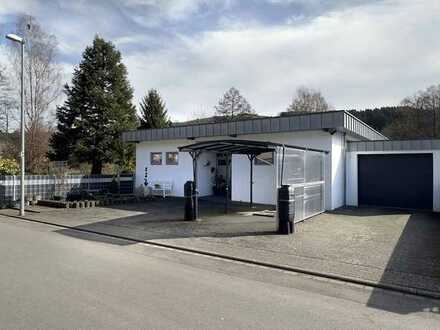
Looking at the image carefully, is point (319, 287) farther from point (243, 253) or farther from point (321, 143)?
point (321, 143)

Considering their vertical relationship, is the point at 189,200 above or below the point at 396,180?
below

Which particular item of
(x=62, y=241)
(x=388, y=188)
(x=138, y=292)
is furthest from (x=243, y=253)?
(x=388, y=188)

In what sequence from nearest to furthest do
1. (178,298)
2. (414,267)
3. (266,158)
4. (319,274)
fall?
(178,298)
(319,274)
(414,267)
(266,158)

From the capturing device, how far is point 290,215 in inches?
379

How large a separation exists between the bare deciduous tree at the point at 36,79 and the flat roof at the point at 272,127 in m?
9.89

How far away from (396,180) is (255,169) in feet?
19.7

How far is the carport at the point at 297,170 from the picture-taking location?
1067 cm

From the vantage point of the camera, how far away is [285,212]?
959 cm

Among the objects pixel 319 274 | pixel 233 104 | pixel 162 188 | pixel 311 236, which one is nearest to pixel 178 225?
pixel 311 236

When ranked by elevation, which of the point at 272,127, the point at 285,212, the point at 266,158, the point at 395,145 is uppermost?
the point at 272,127

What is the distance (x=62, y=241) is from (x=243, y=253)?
14.9 feet

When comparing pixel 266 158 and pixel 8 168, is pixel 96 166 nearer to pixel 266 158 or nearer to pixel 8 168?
pixel 8 168

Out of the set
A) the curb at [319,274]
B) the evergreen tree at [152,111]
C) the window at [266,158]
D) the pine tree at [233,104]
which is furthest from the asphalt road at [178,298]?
the pine tree at [233,104]

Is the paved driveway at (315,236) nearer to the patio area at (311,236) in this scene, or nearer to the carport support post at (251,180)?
the patio area at (311,236)
